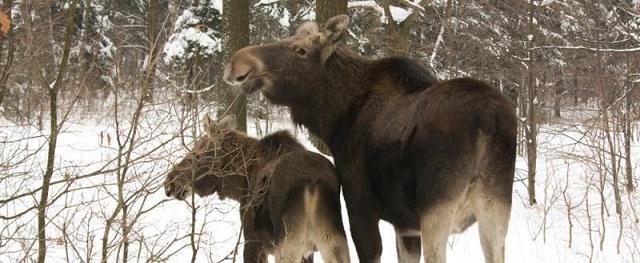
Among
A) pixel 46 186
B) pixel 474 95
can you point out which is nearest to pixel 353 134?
pixel 474 95

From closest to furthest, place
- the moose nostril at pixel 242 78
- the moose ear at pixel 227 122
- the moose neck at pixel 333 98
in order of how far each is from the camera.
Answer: the moose nostril at pixel 242 78 → the moose neck at pixel 333 98 → the moose ear at pixel 227 122

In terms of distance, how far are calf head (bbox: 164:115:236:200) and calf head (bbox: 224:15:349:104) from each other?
0.71m

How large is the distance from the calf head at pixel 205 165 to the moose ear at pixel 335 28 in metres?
1.29

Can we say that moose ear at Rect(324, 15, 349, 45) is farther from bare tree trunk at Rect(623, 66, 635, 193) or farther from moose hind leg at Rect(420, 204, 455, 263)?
bare tree trunk at Rect(623, 66, 635, 193)

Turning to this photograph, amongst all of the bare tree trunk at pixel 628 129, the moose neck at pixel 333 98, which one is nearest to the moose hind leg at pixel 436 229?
the moose neck at pixel 333 98

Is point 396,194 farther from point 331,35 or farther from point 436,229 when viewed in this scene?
point 331,35

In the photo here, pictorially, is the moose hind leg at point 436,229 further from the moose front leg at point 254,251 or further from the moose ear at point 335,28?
the moose front leg at point 254,251

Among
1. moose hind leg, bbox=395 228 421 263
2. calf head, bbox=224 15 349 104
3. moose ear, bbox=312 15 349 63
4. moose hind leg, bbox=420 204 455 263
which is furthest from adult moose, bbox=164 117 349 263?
moose hind leg, bbox=420 204 455 263

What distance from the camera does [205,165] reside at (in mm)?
6012

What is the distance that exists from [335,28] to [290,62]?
1.50ft

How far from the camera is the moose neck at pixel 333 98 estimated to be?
218 inches

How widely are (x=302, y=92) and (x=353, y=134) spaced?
1.90 ft

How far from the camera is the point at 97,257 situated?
7.89 meters

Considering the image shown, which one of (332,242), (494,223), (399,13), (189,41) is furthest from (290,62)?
(189,41)
